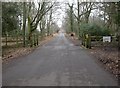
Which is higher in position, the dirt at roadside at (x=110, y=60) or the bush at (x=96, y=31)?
the bush at (x=96, y=31)

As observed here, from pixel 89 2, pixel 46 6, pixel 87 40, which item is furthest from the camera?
pixel 89 2

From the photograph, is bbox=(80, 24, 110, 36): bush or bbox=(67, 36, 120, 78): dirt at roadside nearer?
bbox=(67, 36, 120, 78): dirt at roadside

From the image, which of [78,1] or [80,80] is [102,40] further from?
[78,1]

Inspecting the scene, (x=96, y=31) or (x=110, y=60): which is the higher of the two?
(x=96, y=31)

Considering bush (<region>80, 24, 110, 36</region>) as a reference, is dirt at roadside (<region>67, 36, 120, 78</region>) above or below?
below

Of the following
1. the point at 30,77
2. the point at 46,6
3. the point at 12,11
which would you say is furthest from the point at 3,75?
the point at 46,6

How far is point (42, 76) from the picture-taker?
383 inches

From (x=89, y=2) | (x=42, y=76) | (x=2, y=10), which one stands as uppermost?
(x=89, y=2)

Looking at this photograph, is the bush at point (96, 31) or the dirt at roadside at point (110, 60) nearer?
the dirt at roadside at point (110, 60)

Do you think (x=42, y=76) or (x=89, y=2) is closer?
(x=42, y=76)

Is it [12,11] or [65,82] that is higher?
[12,11]

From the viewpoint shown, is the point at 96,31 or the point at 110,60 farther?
the point at 96,31

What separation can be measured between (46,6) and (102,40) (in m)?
16.4

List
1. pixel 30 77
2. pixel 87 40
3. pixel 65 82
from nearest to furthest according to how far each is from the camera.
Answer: pixel 65 82 < pixel 30 77 < pixel 87 40
